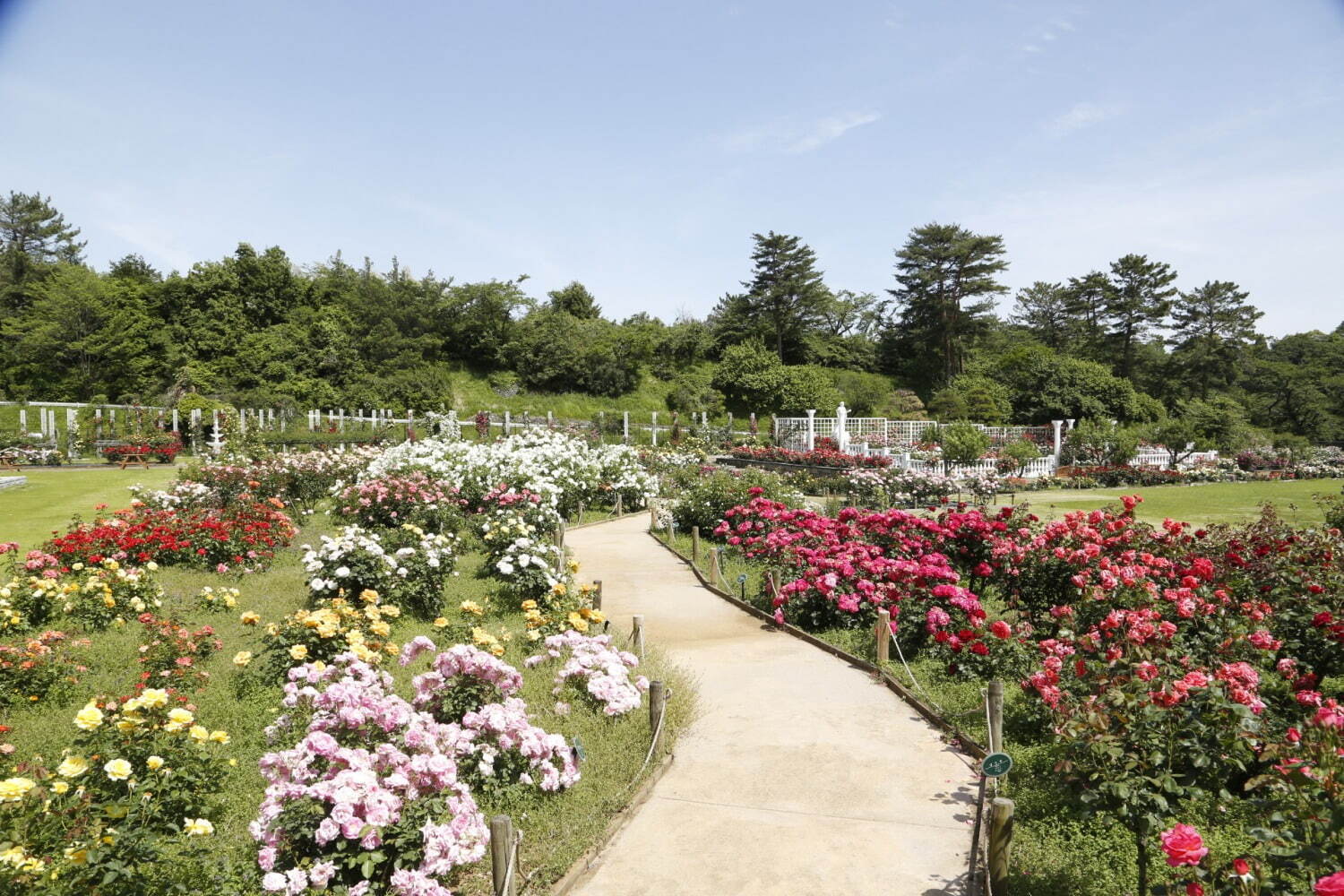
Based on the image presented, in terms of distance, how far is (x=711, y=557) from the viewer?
363 inches

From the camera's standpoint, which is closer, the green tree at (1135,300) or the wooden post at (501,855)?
the wooden post at (501,855)

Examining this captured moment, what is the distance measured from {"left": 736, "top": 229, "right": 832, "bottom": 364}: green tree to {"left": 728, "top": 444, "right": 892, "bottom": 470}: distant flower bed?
20.1 m

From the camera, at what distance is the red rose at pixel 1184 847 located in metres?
2.00

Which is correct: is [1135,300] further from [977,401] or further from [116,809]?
[116,809]

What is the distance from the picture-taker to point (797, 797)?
3982 millimetres

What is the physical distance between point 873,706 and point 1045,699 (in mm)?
1405

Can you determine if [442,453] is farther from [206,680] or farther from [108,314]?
[108,314]

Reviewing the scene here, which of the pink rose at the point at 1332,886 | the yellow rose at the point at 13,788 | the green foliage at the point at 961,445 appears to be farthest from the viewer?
the green foliage at the point at 961,445

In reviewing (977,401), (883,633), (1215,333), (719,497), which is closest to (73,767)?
(883,633)

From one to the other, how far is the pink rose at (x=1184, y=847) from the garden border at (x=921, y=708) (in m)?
1.28

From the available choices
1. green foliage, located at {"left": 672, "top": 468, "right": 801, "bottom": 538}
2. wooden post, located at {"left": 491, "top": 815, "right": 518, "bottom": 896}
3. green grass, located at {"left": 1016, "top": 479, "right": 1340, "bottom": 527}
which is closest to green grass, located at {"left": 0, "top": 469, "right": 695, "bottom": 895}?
wooden post, located at {"left": 491, "top": 815, "right": 518, "bottom": 896}

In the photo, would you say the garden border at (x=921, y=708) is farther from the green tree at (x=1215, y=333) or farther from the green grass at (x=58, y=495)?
the green tree at (x=1215, y=333)

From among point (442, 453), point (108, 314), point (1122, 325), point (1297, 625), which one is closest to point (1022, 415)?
point (1122, 325)

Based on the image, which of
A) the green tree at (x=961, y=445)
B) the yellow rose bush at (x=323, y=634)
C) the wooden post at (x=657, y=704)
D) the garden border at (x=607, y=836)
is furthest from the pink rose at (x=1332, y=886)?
the green tree at (x=961, y=445)
